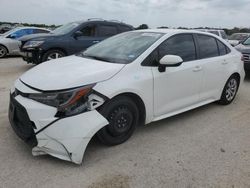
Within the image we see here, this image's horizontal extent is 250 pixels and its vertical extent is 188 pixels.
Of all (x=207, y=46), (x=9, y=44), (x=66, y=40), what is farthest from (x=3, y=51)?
(x=207, y=46)

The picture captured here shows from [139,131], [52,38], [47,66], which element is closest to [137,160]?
[139,131]

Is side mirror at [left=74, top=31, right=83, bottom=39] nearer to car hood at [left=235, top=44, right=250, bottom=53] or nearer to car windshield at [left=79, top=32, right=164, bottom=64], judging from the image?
car windshield at [left=79, top=32, right=164, bottom=64]

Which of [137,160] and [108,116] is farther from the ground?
[108,116]

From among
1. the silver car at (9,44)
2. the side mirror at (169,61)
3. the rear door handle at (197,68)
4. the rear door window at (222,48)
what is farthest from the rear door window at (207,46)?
the silver car at (9,44)

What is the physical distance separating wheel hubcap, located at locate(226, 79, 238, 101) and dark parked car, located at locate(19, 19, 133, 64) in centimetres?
525

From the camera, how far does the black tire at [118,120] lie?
136 inches

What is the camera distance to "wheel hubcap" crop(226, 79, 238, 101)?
5.50 m

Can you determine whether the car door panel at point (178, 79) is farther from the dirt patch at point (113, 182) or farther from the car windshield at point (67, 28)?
the car windshield at point (67, 28)

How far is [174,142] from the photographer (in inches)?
153

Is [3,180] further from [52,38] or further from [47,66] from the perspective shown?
[52,38]

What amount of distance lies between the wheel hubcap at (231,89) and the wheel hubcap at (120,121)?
2.67 metres

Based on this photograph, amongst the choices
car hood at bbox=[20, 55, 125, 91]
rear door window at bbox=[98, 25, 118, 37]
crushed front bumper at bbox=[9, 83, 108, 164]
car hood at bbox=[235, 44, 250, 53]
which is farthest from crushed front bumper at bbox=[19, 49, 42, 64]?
car hood at bbox=[235, 44, 250, 53]

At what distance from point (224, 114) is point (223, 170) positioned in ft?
6.86

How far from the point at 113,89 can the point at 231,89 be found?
3182mm
